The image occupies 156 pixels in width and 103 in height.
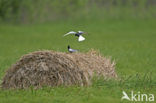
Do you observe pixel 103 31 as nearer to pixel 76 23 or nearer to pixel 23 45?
pixel 76 23

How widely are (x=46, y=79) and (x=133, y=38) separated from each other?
72.0ft

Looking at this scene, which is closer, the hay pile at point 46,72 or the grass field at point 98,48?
the grass field at point 98,48

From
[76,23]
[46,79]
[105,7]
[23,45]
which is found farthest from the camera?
[105,7]

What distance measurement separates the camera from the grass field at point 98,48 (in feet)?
37.7

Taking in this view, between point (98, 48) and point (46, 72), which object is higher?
point (98, 48)

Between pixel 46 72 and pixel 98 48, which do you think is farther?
pixel 98 48

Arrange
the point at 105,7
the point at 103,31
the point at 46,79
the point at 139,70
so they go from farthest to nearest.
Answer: the point at 105,7, the point at 103,31, the point at 139,70, the point at 46,79

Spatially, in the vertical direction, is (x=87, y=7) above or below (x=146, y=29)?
above

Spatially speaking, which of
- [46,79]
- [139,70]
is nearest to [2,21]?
[139,70]

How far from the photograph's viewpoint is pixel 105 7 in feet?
144

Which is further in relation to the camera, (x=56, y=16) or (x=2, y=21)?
(x=56, y=16)

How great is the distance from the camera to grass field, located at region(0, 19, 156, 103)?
11.5 meters

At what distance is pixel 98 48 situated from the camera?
1019 inches

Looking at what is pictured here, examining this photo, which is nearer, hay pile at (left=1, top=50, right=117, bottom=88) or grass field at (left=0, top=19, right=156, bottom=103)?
grass field at (left=0, top=19, right=156, bottom=103)
